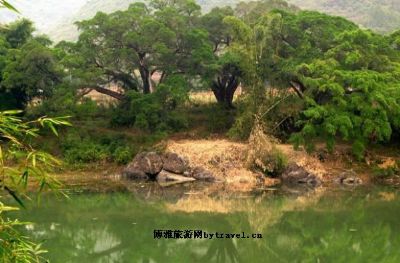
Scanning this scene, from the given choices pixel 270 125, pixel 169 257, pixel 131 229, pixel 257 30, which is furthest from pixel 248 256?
pixel 257 30

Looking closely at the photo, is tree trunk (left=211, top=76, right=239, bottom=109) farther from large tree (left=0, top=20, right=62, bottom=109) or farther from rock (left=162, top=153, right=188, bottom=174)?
large tree (left=0, top=20, right=62, bottom=109)

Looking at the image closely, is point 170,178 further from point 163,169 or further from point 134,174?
point 134,174

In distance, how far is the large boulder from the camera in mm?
17797

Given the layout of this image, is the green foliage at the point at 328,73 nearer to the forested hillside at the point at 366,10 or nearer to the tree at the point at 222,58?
the tree at the point at 222,58

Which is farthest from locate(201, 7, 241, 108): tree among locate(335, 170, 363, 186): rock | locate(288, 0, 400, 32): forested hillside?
locate(288, 0, 400, 32): forested hillside

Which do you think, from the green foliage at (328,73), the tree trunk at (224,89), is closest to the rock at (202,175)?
the green foliage at (328,73)

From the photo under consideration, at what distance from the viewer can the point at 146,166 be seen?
58.4 ft

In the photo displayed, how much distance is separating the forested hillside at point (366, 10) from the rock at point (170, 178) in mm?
32912

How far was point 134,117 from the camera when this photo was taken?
798 inches

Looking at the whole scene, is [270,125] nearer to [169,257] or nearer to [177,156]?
[177,156]

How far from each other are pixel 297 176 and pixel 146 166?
5.04 m

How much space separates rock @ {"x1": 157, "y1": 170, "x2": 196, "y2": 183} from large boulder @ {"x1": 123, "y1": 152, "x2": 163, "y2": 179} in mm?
233

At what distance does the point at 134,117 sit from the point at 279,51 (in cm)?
606

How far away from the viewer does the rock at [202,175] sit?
687 inches
